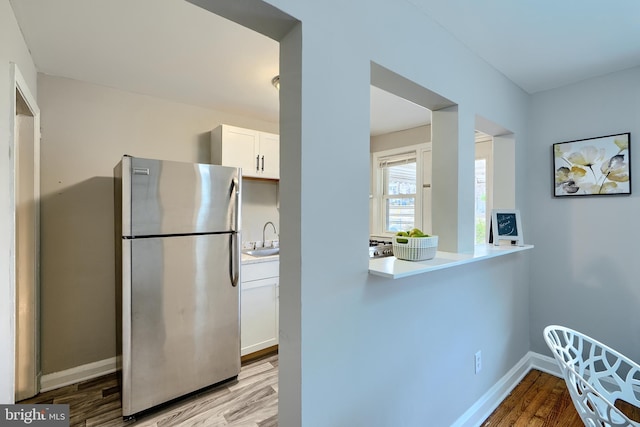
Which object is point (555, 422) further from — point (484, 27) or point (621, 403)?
point (484, 27)

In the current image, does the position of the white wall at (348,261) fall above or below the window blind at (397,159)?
below

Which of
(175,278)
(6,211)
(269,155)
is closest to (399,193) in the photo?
(269,155)

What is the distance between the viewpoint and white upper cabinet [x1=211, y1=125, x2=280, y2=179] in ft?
9.12

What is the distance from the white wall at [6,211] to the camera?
1.39 meters

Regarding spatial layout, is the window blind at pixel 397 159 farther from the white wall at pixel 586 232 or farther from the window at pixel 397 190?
the white wall at pixel 586 232

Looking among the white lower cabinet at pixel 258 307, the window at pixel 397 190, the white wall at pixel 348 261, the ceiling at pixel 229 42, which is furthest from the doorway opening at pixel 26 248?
the window at pixel 397 190

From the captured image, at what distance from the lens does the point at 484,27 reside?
156 centimetres

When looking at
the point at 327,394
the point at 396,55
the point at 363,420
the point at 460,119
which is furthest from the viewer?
the point at 460,119

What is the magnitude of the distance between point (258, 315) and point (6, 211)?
74.8 inches

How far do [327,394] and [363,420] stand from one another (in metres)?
0.27

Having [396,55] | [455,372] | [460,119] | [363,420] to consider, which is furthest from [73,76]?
[455,372]

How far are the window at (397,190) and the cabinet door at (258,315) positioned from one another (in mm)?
1909

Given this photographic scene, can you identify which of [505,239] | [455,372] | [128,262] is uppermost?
[505,239]

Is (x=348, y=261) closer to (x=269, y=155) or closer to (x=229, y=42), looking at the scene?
(x=229, y=42)
